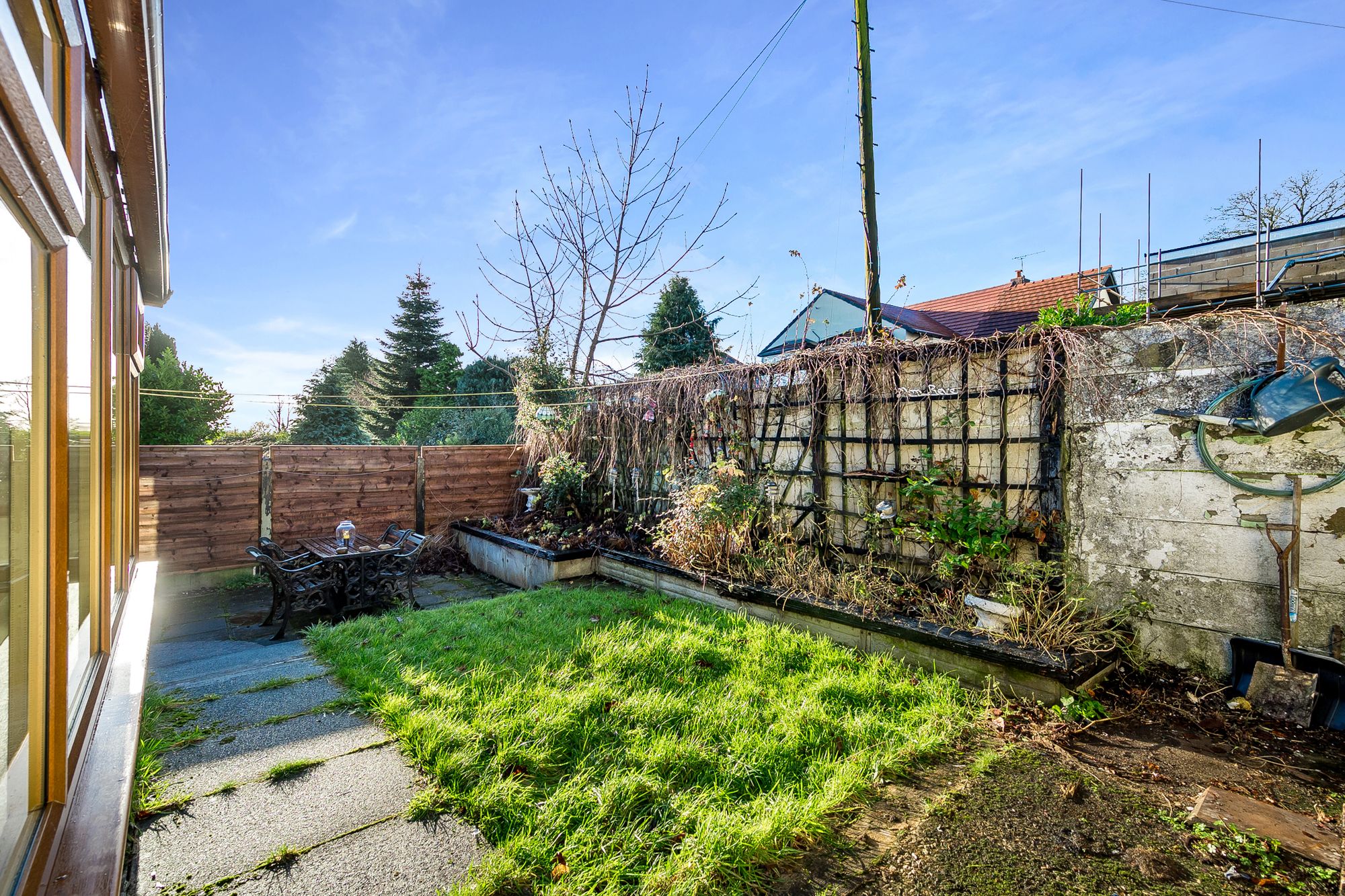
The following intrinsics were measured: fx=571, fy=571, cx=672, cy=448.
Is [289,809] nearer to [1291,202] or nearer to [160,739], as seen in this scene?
[160,739]

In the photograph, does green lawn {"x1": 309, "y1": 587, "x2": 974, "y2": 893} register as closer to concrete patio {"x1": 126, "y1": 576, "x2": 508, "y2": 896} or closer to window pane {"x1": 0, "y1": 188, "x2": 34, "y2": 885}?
concrete patio {"x1": 126, "y1": 576, "x2": 508, "y2": 896}

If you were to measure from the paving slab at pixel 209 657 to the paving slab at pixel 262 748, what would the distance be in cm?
114

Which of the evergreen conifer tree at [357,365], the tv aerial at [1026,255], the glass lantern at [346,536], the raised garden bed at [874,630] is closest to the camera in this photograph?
the raised garden bed at [874,630]

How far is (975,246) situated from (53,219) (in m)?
9.17

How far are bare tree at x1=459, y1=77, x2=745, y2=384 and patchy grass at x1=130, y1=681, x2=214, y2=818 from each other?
6663 millimetres

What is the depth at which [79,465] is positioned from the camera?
5.56ft

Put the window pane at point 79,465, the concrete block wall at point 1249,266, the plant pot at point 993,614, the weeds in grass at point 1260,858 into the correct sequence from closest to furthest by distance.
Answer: the window pane at point 79,465 < the weeds in grass at point 1260,858 < the plant pot at point 993,614 < the concrete block wall at point 1249,266

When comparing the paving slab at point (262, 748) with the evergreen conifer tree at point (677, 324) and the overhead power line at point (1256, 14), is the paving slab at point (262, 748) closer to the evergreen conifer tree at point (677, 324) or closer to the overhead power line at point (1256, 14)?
the overhead power line at point (1256, 14)

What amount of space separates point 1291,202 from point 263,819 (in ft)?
72.5

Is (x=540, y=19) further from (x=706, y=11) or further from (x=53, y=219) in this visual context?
(x=53, y=219)

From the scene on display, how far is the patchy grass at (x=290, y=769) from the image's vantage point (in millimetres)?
2291

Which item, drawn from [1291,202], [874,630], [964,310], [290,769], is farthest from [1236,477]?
[1291,202]

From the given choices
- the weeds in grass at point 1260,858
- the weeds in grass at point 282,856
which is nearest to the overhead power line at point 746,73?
the weeds in grass at point 1260,858

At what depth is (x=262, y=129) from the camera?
20.3 ft
